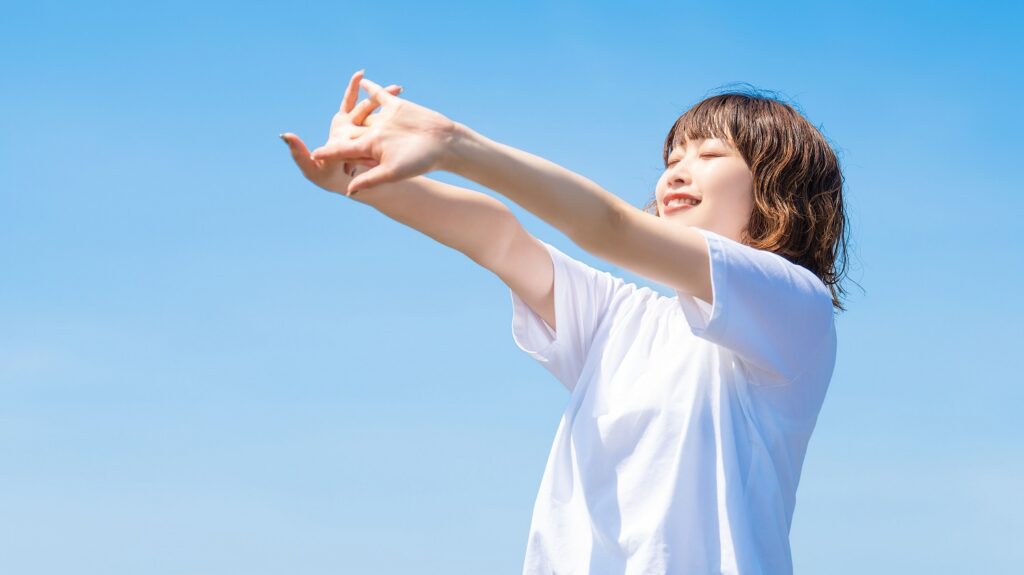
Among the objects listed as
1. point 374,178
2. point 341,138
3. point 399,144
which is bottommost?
point 374,178

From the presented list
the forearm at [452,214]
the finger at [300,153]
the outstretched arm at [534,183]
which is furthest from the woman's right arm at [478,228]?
the outstretched arm at [534,183]

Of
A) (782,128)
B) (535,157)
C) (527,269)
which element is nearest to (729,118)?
(782,128)

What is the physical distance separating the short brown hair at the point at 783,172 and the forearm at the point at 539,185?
3.09 feet

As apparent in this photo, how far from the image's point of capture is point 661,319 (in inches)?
150

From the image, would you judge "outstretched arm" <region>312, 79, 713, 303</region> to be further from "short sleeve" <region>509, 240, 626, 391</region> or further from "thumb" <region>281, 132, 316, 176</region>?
"short sleeve" <region>509, 240, 626, 391</region>

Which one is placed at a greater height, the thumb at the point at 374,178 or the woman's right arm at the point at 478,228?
the woman's right arm at the point at 478,228

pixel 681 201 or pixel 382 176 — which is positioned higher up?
pixel 681 201

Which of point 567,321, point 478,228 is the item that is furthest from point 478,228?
point 567,321

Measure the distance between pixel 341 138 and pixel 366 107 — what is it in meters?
0.11

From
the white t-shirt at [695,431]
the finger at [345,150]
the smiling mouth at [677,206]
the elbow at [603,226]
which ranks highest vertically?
the smiling mouth at [677,206]

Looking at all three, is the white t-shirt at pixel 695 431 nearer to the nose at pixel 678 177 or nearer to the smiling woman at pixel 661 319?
the smiling woman at pixel 661 319

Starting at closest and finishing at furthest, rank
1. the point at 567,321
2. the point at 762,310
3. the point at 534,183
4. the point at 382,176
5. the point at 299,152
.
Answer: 1. the point at 382,176
2. the point at 534,183
3. the point at 299,152
4. the point at 762,310
5. the point at 567,321

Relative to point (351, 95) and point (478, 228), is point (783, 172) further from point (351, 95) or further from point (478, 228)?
point (351, 95)

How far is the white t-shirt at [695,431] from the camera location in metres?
3.32
